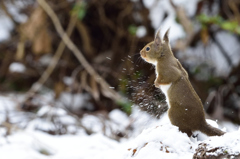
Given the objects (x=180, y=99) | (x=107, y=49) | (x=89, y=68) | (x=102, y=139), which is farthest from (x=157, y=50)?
(x=107, y=49)

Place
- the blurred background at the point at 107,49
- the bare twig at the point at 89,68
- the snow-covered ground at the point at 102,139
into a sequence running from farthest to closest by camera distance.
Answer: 1. the blurred background at the point at 107,49
2. the bare twig at the point at 89,68
3. the snow-covered ground at the point at 102,139

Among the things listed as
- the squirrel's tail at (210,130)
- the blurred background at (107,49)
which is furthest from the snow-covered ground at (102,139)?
the blurred background at (107,49)

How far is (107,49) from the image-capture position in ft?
16.8

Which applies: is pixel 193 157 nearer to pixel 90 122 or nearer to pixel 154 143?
pixel 154 143

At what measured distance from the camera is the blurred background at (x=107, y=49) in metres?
4.25

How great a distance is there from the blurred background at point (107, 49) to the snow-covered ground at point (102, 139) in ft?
0.67

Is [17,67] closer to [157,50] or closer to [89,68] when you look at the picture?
[89,68]

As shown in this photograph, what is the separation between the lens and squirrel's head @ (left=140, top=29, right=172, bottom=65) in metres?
1.96

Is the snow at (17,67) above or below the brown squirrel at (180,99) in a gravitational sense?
above

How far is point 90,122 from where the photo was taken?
3.84m

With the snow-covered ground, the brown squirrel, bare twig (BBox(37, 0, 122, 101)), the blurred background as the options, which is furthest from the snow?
the brown squirrel

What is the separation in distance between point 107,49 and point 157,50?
10.5ft

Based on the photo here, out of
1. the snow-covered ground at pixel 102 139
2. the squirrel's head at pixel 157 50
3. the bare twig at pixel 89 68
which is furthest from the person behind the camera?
the bare twig at pixel 89 68

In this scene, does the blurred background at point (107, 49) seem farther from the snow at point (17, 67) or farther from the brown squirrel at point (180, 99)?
the brown squirrel at point (180, 99)
